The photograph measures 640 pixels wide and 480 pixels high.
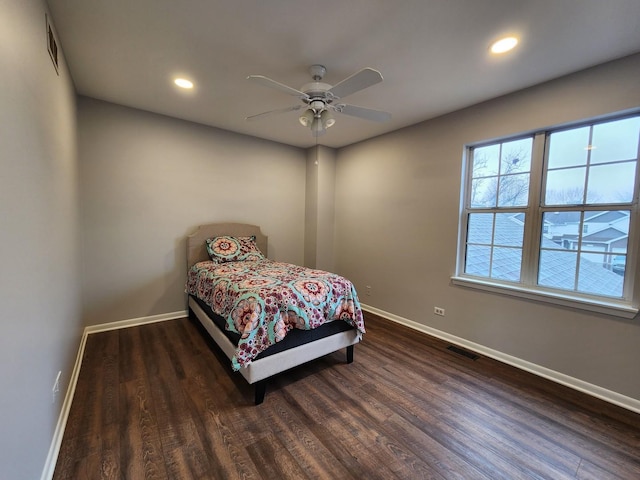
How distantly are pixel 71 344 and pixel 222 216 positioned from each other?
86.0 inches

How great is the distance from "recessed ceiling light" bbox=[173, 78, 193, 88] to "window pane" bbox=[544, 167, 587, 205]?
3462mm

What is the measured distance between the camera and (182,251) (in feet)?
11.9

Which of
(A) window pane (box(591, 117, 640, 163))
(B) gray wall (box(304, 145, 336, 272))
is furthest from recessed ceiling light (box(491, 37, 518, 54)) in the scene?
(B) gray wall (box(304, 145, 336, 272))

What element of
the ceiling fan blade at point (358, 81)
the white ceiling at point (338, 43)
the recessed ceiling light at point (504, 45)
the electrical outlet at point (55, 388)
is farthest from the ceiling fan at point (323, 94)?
the electrical outlet at point (55, 388)

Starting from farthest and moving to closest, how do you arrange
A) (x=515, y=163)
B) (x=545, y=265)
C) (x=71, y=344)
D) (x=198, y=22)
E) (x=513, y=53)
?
(x=515, y=163) → (x=545, y=265) → (x=71, y=344) → (x=513, y=53) → (x=198, y=22)

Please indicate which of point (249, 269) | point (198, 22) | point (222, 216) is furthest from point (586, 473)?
point (222, 216)

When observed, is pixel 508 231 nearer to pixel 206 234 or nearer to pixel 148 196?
pixel 206 234

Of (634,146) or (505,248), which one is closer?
(634,146)

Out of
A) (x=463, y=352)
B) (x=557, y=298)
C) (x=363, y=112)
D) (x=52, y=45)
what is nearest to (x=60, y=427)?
(x=52, y=45)

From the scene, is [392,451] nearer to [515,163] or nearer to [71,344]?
[71,344]

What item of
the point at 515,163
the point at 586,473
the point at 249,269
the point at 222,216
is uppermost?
the point at 515,163

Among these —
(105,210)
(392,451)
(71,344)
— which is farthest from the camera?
(105,210)

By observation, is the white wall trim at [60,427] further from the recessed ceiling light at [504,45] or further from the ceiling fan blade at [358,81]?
the recessed ceiling light at [504,45]

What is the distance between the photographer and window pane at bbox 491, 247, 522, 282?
270 cm
